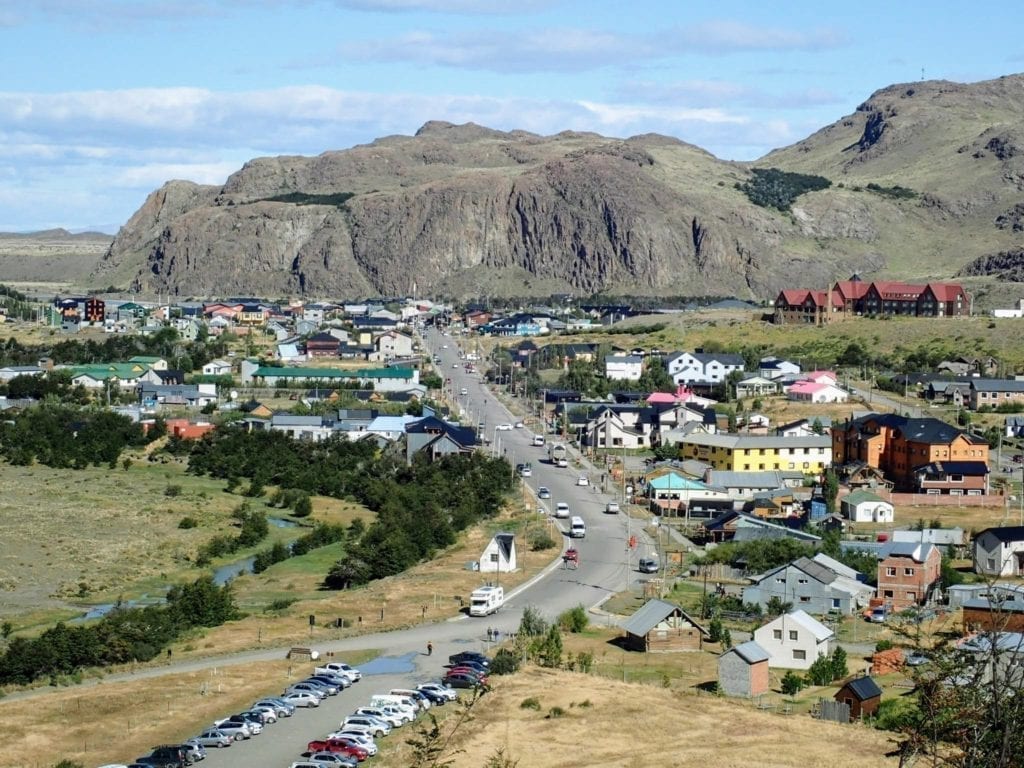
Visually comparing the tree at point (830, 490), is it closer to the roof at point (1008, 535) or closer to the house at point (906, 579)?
the roof at point (1008, 535)

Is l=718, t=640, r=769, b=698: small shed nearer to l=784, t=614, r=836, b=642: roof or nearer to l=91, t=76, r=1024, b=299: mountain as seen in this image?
l=784, t=614, r=836, b=642: roof

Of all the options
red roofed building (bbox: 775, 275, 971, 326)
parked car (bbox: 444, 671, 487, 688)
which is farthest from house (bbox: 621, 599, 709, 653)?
red roofed building (bbox: 775, 275, 971, 326)

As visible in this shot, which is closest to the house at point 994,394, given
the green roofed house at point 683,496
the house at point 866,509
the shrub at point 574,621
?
the green roofed house at point 683,496

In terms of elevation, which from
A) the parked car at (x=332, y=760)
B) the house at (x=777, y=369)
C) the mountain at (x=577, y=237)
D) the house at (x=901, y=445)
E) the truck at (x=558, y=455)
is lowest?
the parked car at (x=332, y=760)

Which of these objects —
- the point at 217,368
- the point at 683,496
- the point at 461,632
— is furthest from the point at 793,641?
the point at 217,368

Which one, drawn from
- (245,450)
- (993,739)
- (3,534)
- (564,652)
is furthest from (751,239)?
(993,739)

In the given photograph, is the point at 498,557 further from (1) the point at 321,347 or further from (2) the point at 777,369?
(1) the point at 321,347
